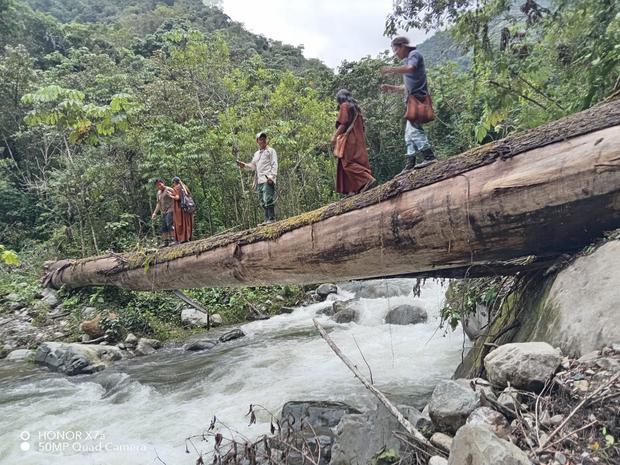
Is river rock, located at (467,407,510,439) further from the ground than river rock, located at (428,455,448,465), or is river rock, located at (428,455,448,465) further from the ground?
river rock, located at (467,407,510,439)

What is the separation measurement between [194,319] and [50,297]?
4022mm

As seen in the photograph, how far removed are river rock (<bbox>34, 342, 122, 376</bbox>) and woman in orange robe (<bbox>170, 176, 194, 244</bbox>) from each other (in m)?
2.63

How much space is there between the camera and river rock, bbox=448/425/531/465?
1.95m

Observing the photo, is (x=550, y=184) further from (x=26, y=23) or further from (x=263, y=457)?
(x=26, y=23)

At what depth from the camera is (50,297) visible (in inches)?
458

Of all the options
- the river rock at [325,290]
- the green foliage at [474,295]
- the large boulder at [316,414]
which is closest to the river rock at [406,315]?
the river rock at [325,290]

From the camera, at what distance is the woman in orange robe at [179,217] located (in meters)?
9.49

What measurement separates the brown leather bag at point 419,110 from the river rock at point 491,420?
10.9ft

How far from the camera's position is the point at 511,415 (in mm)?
2520

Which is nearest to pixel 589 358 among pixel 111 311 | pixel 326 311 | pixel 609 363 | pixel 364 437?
pixel 609 363

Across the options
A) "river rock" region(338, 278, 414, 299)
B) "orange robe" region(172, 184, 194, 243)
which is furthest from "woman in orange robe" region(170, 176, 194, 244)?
"river rock" region(338, 278, 414, 299)

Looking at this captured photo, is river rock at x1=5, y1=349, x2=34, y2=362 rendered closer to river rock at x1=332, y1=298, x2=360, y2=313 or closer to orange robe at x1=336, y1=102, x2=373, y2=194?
river rock at x1=332, y1=298, x2=360, y2=313

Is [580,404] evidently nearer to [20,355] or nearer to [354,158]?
[354,158]

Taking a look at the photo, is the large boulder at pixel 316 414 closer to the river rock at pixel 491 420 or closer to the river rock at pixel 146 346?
the river rock at pixel 491 420
